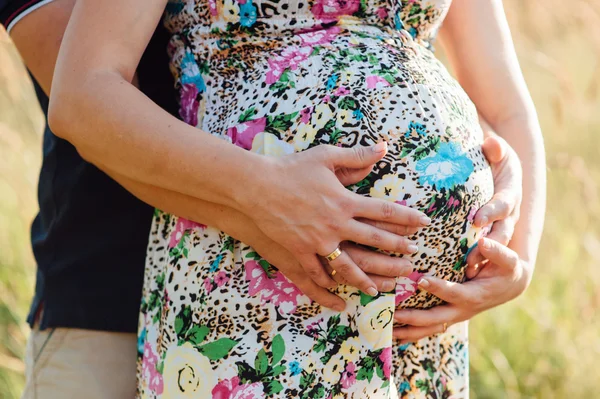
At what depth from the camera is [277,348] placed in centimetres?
149

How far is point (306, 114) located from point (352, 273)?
1.15 feet

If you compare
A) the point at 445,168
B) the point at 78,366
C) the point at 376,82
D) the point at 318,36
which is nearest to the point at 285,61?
the point at 318,36

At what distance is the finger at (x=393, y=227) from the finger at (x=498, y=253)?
0.20 metres

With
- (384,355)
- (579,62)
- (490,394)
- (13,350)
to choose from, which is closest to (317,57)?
(384,355)

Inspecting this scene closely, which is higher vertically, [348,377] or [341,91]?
[341,91]

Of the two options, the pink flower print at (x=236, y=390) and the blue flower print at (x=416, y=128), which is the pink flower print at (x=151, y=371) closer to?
the pink flower print at (x=236, y=390)

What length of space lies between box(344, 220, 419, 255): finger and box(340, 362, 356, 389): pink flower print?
26 centimetres

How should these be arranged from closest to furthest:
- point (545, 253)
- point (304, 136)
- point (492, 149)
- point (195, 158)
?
1. point (195, 158)
2. point (304, 136)
3. point (492, 149)
4. point (545, 253)

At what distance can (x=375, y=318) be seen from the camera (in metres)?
1.50

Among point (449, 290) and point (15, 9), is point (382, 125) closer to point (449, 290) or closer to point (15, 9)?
point (449, 290)

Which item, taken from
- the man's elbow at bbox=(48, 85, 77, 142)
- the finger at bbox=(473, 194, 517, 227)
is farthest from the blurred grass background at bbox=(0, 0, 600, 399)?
the man's elbow at bbox=(48, 85, 77, 142)

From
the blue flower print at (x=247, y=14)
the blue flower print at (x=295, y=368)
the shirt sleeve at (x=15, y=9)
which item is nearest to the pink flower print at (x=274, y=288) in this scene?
the blue flower print at (x=295, y=368)

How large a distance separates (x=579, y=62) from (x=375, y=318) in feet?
12.0

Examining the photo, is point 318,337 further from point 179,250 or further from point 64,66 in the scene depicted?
point 64,66
